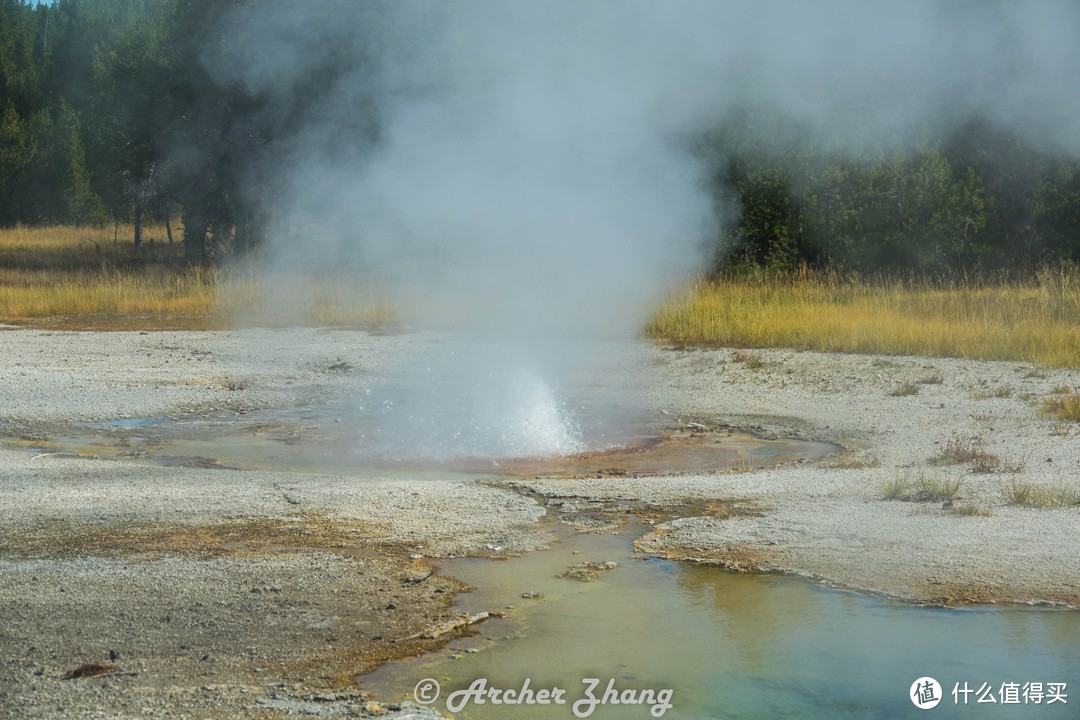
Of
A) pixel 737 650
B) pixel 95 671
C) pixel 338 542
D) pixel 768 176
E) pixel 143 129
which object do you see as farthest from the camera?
pixel 143 129

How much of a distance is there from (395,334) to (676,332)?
14.3 ft

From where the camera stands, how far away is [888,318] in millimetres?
16984

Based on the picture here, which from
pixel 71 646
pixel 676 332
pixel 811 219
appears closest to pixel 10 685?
pixel 71 646

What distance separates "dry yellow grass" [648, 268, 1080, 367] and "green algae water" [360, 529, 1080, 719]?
9.48 metres

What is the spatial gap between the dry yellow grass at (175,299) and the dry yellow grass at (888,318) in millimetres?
5264

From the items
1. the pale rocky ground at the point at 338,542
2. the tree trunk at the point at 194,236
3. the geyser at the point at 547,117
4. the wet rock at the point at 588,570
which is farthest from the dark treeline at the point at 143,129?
the wet rock at the point at 588,570

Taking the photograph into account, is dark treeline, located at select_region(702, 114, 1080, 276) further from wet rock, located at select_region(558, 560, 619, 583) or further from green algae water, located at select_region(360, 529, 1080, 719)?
green algae water, located at select_region(360, 529, 1080, 719)

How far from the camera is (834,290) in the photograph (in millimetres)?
19953

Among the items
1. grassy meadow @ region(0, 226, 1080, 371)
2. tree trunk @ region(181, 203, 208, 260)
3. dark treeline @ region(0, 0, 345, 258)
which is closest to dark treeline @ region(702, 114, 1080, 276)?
grassy meadow @ region(0, 226, 1080, 371)

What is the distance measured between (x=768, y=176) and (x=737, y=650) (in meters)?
13.2

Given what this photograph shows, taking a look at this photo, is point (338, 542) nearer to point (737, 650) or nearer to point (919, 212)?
point (737, 650)

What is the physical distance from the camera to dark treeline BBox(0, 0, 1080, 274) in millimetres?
13797

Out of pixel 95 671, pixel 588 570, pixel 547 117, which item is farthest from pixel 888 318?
pixel 95 671

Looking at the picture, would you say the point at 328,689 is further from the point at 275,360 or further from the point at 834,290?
the point at 834,290
